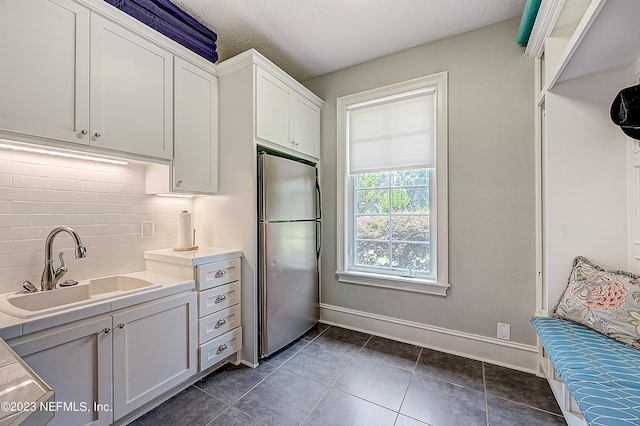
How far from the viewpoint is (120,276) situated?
74.5 inches

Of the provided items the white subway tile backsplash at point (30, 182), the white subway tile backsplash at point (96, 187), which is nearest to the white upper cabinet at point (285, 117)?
the white subway tile backsplash at point (96, 187)

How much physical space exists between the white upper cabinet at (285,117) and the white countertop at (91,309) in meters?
1.22

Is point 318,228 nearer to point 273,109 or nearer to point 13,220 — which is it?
point 273,109

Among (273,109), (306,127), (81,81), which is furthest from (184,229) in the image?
(306,127)

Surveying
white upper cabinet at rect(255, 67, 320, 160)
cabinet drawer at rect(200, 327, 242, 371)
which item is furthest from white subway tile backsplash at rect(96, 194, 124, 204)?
cabinet drawer at rect(200, 327, 242, 371)

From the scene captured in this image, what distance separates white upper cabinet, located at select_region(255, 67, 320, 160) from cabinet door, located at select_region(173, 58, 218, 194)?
1.39ft

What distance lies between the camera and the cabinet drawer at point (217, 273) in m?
1.86

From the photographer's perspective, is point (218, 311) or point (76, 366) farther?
point (218, 311)

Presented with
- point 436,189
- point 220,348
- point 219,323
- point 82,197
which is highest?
point 436,189

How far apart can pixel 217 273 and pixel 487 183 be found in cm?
224

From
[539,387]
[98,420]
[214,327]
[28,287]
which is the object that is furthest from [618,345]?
[28,287]

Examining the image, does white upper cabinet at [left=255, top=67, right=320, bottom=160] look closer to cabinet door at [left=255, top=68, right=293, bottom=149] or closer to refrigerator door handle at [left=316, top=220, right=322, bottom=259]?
cabinet door at [left=255, top=68, right=293, bottom=149]

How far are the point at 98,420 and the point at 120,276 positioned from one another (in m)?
0.86

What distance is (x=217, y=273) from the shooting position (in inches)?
78.0
